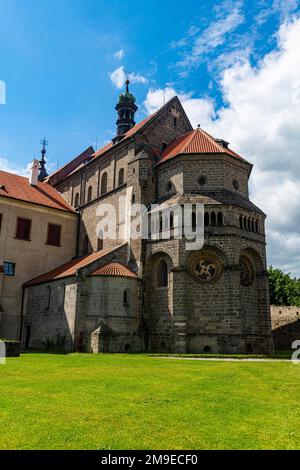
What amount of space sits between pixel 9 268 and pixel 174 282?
16.1 m

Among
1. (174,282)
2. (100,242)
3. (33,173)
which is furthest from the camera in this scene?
(33,173)

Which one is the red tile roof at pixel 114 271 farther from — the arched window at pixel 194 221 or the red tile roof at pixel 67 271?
the arched window at pixel 194 221

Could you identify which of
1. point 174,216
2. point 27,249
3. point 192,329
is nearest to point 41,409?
point 192,329

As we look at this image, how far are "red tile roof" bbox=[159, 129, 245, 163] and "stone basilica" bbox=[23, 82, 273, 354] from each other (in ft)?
0.29

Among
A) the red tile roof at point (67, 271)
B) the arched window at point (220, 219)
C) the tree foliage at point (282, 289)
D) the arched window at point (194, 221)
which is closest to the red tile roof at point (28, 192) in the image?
the red tile roof at point (67, 271)

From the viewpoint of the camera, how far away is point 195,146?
32.7 metres

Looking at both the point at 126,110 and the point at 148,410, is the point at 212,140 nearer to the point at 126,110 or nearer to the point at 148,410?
the point at 126,110

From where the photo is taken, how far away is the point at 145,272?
100 ft

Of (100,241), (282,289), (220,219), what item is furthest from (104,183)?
(282,289)

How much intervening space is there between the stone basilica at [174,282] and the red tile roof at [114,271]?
8 centimetres

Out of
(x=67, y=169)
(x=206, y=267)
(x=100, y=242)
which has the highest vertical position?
(x=67, y=169)

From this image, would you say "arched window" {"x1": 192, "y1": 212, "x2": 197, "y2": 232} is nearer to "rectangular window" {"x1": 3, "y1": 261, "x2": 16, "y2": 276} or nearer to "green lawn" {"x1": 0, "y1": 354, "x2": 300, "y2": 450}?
"green lawn" {"x1": 0, "y1": 354, "x2": 300, "y2": 450}

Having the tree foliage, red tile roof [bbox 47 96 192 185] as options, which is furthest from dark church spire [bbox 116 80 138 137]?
the tree foliage
